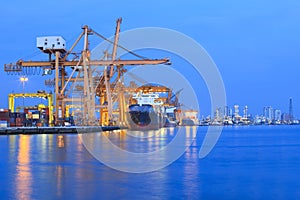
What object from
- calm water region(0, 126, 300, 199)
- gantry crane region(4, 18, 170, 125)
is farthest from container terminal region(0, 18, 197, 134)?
calm water region(0, 126, 300, 199)

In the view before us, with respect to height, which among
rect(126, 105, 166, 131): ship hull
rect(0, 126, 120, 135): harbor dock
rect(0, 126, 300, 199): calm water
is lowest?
rect(0, 126, 300, 199): calm water

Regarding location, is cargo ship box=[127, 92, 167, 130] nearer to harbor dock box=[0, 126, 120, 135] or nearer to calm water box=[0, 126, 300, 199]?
harbor dock box=[0, 126, 120, 135]

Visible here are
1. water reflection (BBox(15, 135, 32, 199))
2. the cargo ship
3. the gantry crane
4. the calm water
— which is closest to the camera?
water reflection (BBox(15, 135, 32, 199))

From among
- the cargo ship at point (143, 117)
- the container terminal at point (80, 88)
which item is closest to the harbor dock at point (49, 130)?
the container terminal at point (80, 88)

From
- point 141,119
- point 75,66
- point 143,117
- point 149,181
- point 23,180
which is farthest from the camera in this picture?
point 143,117

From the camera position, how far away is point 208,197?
1253 centimetres

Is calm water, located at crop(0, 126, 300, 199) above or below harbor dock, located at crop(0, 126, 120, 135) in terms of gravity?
below

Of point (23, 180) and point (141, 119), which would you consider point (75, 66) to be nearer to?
A: point (141, 119)

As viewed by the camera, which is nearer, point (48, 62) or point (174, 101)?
point (48, 62)

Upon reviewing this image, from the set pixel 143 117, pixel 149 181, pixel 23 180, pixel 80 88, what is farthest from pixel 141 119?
pixel 149 181

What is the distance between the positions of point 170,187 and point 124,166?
548 centimetres

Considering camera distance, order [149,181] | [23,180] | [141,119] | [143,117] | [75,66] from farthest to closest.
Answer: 1. [143,117]
2. [141,119]
3. [75,66]
4. [23,180]
5. [149,181]

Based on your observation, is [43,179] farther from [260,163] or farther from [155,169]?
[260,163]

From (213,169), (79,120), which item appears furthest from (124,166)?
(79,120)
